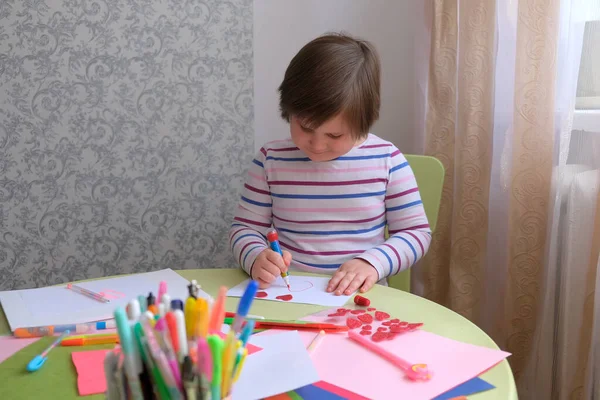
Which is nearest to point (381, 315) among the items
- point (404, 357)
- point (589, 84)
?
point (404, 357)

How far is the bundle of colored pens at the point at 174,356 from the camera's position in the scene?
465mm

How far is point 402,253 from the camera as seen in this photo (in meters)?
1.20

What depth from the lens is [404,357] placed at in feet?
2.49

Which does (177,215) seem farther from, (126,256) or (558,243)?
(558,243)

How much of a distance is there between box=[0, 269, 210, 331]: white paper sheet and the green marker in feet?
1.23

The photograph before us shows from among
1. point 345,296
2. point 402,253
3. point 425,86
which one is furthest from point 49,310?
point 425,86

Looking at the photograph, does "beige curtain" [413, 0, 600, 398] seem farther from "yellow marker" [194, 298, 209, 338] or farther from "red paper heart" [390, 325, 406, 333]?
"yellow marker" [194, 298, 209, 338]

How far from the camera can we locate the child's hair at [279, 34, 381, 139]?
45.5 inches

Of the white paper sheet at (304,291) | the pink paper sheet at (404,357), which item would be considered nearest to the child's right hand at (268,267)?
the white paper sheet at (304,291)

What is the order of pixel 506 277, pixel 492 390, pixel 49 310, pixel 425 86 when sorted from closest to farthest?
pixel 492 390
pixel 49 310
pixel 506 277
pixel 425 86

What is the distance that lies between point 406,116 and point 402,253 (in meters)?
0.97

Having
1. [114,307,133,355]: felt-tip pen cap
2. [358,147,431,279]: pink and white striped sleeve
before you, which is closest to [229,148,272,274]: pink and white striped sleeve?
[358,147,431,279]: pink and white striped sleeve

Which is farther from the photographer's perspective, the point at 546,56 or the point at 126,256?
the point at 126,256

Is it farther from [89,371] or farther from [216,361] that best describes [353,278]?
Answer: [216,361]
